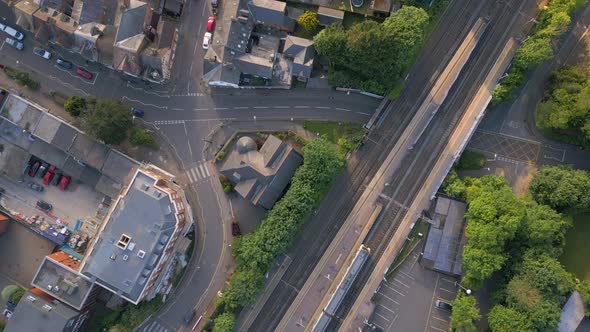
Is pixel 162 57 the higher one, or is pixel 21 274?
pixel 162 57

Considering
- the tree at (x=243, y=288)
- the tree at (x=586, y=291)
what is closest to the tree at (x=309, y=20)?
the tree at (x=243, y=288)

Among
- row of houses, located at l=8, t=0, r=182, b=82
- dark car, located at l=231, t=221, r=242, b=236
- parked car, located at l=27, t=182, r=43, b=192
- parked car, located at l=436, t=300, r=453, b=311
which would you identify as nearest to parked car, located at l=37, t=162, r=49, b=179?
parked car, located at l=27, t=182, r=43, b=192

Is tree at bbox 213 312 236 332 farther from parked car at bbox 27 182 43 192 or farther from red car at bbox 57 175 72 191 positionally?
parked car at bbox 27 182 43 192

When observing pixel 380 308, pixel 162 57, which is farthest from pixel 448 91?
pixel 162 57

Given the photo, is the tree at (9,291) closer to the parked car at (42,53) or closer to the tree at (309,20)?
the parked car at (42,53)

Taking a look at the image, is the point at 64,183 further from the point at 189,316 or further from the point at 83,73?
the point at 189,316

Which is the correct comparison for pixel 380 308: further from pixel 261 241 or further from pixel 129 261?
pixel 129 261

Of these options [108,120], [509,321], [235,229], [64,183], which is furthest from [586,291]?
[64,183]
